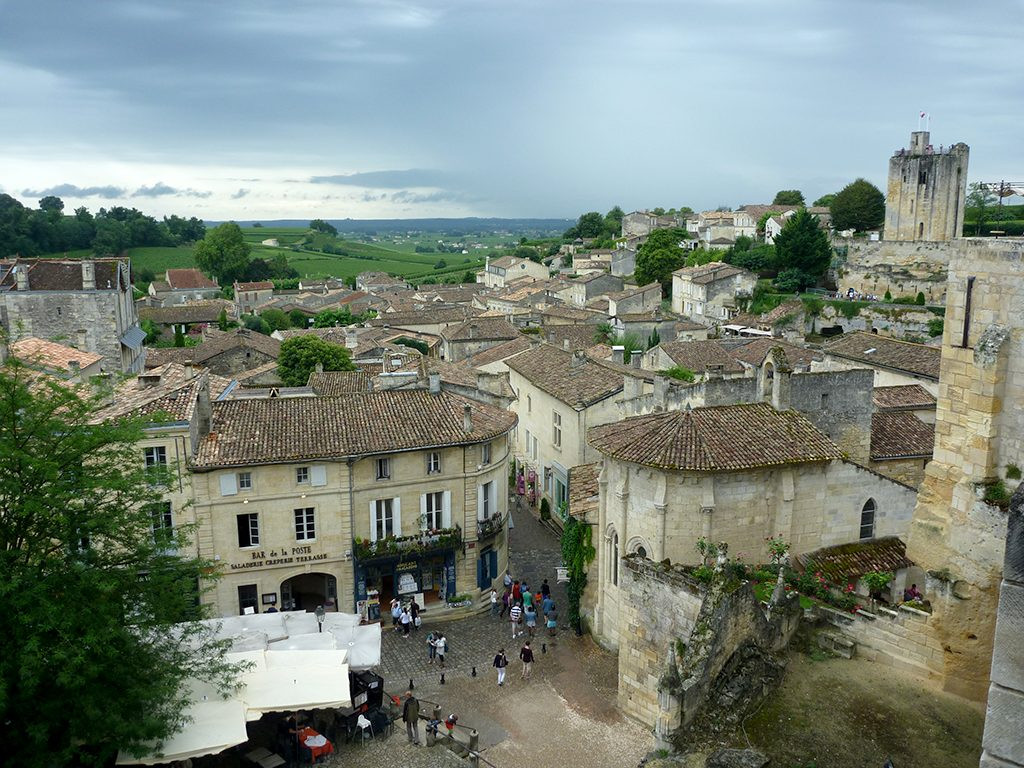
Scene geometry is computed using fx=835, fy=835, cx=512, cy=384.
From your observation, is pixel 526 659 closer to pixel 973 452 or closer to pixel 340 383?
pixel 973 452

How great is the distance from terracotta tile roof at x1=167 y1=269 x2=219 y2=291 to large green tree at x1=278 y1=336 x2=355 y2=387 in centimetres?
8913

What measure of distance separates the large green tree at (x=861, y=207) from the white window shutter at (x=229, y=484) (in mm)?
97446

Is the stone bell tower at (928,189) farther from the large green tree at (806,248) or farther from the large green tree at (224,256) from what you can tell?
the large green tree at (224,256)

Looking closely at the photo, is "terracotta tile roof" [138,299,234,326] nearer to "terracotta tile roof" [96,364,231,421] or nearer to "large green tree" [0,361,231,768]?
"terracotta tile roof" [96,364,231,421]

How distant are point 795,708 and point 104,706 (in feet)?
44.0

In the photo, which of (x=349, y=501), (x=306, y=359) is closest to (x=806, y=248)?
(x=306, y=359)

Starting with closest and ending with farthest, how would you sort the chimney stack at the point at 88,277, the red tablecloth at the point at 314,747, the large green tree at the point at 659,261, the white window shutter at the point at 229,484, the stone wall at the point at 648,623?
1. the red tablecloth at the point at 314,747
2. the stone wall at the point at 648,623
3. the white window shutter at the point at 229,484
4. the chimney stack at the point at 88,277
5. the large green tree at the point at 659,261

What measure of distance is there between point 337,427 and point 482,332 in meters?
41.2

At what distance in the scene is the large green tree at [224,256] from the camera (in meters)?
165

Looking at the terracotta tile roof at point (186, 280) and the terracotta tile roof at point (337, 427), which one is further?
the terracotta tile roof at point (186, 280)

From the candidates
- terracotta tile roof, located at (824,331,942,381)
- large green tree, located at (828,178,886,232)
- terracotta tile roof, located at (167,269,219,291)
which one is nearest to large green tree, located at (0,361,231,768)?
terracotta tile roof, located at (824,331,942,381)

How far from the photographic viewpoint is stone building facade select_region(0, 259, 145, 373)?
58.8m

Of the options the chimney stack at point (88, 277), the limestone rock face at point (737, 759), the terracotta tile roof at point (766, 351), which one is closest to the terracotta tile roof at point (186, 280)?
the chimney stack at point (88, 277)

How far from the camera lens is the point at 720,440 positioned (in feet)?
80.1
